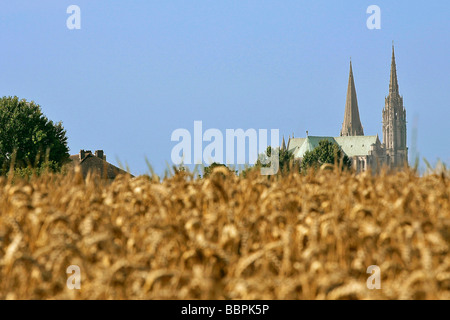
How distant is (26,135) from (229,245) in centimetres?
6627

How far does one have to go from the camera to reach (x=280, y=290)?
247 inches

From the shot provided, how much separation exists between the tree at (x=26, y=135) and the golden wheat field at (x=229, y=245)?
61.1 meters

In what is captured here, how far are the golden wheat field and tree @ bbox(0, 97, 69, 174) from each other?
61054 mm

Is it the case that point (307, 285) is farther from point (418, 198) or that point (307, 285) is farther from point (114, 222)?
point (418, 198)

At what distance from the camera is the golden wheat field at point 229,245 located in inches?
252

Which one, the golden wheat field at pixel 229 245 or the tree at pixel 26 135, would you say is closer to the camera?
the golden wheat field at pixel 229 245

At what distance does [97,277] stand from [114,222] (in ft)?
7.07

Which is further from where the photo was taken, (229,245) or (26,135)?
(26,135)

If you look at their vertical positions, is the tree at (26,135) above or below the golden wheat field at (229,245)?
above

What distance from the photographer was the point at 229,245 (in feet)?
24.3

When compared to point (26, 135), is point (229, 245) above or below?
below

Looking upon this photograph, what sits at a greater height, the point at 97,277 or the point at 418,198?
the point at 418,198

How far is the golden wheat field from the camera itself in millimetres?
6391
